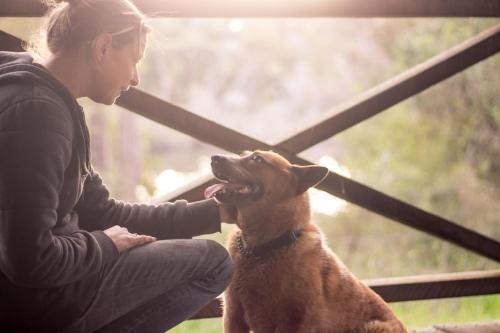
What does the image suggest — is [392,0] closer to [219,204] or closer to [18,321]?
[219,204]

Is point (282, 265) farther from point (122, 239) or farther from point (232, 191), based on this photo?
point (122, 239)

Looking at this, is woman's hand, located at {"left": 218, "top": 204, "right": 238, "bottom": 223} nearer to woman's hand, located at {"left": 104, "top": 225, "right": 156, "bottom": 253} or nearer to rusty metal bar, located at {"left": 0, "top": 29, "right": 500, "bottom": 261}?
rusty metal bar, located at {"left": 0, "top": 29, "right": 500, "bottom": 261}

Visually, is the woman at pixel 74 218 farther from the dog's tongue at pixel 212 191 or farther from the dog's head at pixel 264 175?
the dog's head at pixel 264 175

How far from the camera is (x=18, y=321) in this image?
1.78m

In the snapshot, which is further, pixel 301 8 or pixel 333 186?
pixel 333 186

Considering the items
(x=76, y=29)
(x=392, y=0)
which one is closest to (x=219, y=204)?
(x=76, y=29)

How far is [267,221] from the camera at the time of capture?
276cm

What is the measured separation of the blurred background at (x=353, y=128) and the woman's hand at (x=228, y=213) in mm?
570

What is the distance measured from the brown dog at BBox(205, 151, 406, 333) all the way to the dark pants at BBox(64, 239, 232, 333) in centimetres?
36

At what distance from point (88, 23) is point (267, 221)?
125cm

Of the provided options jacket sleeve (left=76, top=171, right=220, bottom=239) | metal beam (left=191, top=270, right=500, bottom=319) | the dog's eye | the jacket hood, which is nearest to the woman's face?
the jacket hood

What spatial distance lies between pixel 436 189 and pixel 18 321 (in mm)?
6669

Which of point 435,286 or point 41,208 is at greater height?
point 41,208

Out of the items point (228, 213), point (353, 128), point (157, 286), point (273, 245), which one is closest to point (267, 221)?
point (273, 245)
